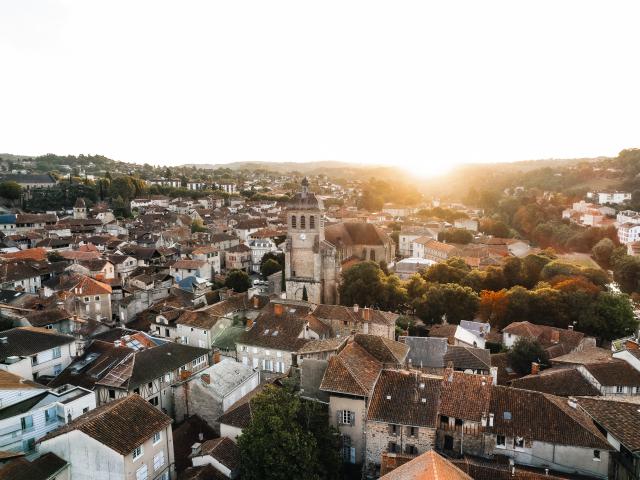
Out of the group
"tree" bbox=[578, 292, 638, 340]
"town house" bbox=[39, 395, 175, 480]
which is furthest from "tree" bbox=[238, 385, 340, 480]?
"tree" bbox=[578, 292, 638, 340]

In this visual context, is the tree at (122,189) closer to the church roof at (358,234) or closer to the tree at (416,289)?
the church roof at (358,234)

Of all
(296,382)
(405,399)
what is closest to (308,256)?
(296,382)

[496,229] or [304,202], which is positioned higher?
[304,202]

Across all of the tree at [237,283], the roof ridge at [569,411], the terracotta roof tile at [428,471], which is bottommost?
the tree at [237,283]

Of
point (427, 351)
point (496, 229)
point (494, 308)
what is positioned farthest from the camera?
point (496, 229)

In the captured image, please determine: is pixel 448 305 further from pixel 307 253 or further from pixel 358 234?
pixel 358 234

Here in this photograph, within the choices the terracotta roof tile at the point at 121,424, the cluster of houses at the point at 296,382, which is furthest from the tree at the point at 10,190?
the terracotta roof tile at the point at 121,424
